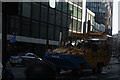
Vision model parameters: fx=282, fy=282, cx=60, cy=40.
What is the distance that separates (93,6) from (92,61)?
9922 cm

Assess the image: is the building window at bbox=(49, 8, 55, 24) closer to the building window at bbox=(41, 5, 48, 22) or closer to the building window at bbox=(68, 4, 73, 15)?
the building window at bbox=(41, 5, 48, 22)

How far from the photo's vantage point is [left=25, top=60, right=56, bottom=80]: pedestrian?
10.4ft

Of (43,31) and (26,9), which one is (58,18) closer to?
(43,31)

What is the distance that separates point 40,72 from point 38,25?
4308cm

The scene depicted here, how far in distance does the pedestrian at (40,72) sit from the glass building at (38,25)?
30272 mm

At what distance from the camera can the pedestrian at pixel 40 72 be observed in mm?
3180

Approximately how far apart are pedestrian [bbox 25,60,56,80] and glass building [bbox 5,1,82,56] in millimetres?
30272

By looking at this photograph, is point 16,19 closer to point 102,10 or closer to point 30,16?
point 30,16

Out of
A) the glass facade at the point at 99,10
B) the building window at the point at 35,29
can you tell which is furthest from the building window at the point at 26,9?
the glass facade at the point at 99,10

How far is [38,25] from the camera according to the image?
1813 inches

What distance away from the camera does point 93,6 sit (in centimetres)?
11688

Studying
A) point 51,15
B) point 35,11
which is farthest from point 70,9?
point 35,11

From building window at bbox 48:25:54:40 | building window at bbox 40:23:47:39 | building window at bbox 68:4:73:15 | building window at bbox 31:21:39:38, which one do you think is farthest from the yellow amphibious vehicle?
building window at bbox 68:4:73:15

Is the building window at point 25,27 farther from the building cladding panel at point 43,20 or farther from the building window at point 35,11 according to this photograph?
the building window at point 35,11
